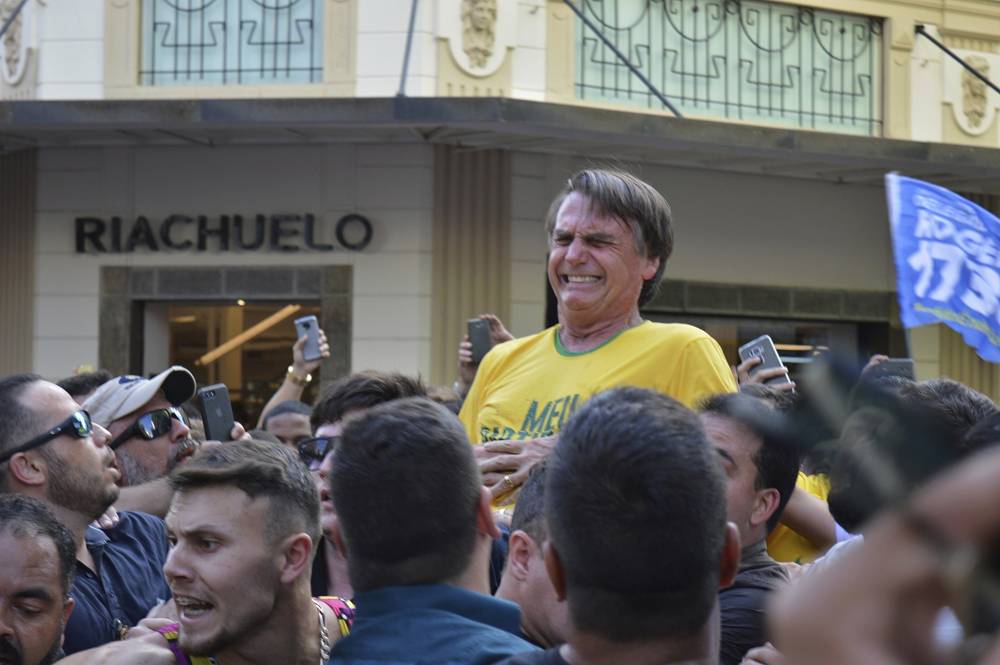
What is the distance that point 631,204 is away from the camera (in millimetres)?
4559

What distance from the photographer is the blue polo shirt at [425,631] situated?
2.63 meters

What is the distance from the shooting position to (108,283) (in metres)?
14.4

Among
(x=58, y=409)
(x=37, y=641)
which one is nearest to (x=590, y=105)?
(x=58, y=409)

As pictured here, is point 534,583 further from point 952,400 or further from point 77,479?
point 77,479

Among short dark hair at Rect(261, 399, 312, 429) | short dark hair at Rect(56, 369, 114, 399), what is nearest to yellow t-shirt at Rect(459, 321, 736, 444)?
short dark hair at Rect(56, 369, 114, 399)

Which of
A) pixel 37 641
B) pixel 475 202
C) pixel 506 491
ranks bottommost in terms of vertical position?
pixel 37 641

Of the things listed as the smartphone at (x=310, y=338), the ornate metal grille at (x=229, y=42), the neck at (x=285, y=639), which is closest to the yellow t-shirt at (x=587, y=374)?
the neck at (x=285, y=639)

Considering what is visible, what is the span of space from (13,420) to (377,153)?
9342 millimetres

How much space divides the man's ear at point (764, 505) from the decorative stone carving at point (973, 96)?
42.0 ft

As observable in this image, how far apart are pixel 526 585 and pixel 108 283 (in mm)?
11654

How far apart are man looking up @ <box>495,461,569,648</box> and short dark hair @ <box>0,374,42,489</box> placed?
79.5 inches

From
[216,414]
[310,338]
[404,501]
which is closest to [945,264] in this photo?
[404,501]

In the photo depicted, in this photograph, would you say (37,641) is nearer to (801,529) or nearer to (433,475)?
(433,475)

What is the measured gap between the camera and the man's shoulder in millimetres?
2268
